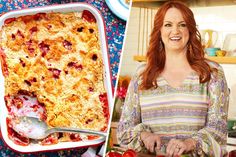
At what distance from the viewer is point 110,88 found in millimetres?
1513

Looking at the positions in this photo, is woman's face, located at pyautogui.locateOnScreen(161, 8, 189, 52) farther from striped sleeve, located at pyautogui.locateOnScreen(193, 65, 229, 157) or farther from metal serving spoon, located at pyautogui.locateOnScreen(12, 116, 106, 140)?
metal serving spoon, located at pyautogui.locateOnScreen(12, 116, 106, 140)

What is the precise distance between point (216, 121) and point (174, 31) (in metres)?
0.21

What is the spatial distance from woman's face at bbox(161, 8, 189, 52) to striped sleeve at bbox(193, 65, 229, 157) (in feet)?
0.32

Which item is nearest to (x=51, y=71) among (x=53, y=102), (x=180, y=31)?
(x=53, y=102)

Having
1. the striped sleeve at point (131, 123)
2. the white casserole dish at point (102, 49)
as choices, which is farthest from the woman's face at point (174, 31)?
the white casserole dish at point (102, 49)

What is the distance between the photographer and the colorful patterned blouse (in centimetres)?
86

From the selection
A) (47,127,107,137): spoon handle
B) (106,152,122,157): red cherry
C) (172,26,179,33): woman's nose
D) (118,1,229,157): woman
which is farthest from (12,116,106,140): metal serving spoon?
(172,26,179,33): woman's nose

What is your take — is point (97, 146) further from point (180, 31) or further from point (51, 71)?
point (180, 31)

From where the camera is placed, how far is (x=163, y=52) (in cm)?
92

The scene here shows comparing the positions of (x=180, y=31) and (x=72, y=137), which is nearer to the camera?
(x=180, y=31)

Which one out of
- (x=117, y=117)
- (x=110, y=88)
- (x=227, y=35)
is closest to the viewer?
(x=227, y=35)

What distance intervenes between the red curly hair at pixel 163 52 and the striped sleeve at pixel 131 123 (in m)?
0.03

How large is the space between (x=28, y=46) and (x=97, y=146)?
18.3 inches

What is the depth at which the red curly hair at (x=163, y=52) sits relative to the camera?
88 centimetres
